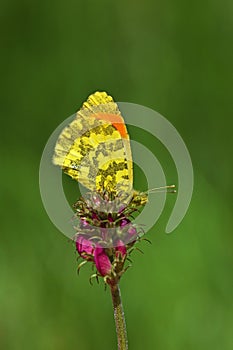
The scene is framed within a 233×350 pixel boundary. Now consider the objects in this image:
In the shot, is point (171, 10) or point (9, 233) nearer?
point (9, 233)

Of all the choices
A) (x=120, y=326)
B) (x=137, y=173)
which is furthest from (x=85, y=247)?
(x=137, y=173)

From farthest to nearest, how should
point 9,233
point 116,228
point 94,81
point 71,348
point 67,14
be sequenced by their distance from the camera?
point 67,14 < point 94,81 < point 9,233 < point 71,348 < point 116,228

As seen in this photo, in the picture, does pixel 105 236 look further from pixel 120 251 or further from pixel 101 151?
pixel 101 151

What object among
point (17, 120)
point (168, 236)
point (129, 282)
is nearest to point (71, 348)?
point (129, 282)

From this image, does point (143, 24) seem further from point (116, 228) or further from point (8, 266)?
point (116, 228)

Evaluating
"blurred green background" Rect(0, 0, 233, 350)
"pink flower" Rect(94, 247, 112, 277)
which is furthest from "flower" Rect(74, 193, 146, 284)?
"blurred green background" Rect(0, 0, 233, 350)
